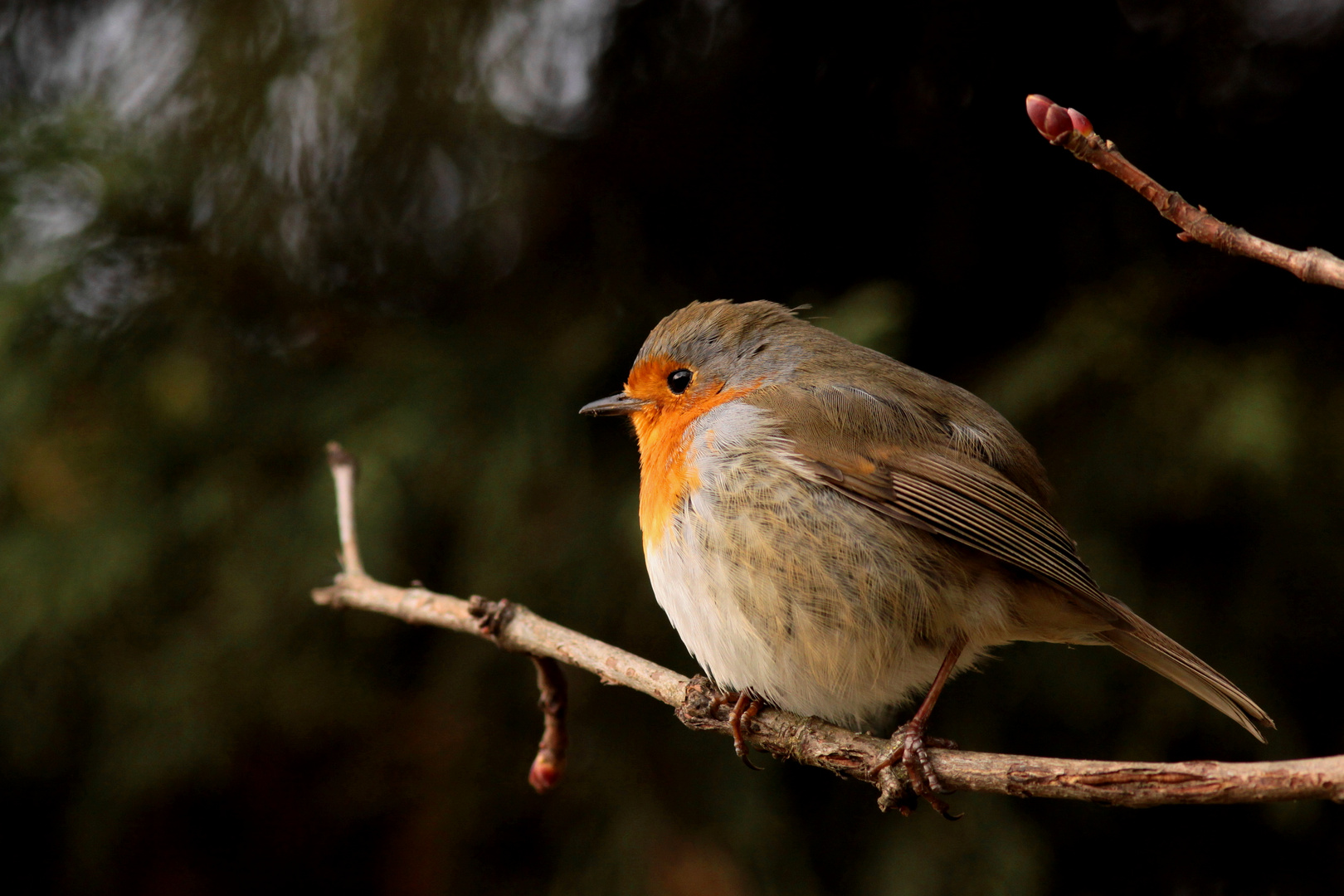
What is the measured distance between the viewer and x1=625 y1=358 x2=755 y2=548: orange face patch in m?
1.89

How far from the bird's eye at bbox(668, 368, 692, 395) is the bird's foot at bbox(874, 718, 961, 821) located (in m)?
0.83

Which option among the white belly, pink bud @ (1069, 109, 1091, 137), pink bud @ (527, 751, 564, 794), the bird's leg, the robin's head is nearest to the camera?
pink bud @ (1069, 109, 1091, 137)

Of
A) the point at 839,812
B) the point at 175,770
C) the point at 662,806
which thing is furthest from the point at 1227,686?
the point at 175,770

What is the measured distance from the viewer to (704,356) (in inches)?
83.7

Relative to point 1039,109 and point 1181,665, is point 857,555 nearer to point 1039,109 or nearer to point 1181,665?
point 1181,665

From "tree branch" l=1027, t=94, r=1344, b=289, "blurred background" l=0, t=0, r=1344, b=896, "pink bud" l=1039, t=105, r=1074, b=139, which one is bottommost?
"blurred background" l=0, t=0, r=1344, b=896

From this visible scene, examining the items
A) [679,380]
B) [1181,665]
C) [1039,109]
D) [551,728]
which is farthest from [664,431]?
[1039,109]

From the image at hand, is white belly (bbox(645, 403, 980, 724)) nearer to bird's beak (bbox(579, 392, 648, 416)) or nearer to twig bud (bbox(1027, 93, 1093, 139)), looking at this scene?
bird's beak (bbox(579, 392, 648, 416))

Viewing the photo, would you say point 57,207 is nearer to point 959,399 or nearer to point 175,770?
point 175,770

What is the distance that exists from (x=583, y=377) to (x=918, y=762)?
177 centimetres

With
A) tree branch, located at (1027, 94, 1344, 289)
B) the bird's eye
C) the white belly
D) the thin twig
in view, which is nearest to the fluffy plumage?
the white belly

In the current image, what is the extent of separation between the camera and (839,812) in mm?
2898

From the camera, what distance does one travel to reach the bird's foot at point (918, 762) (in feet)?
4.92

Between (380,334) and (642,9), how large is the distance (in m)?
1.25
